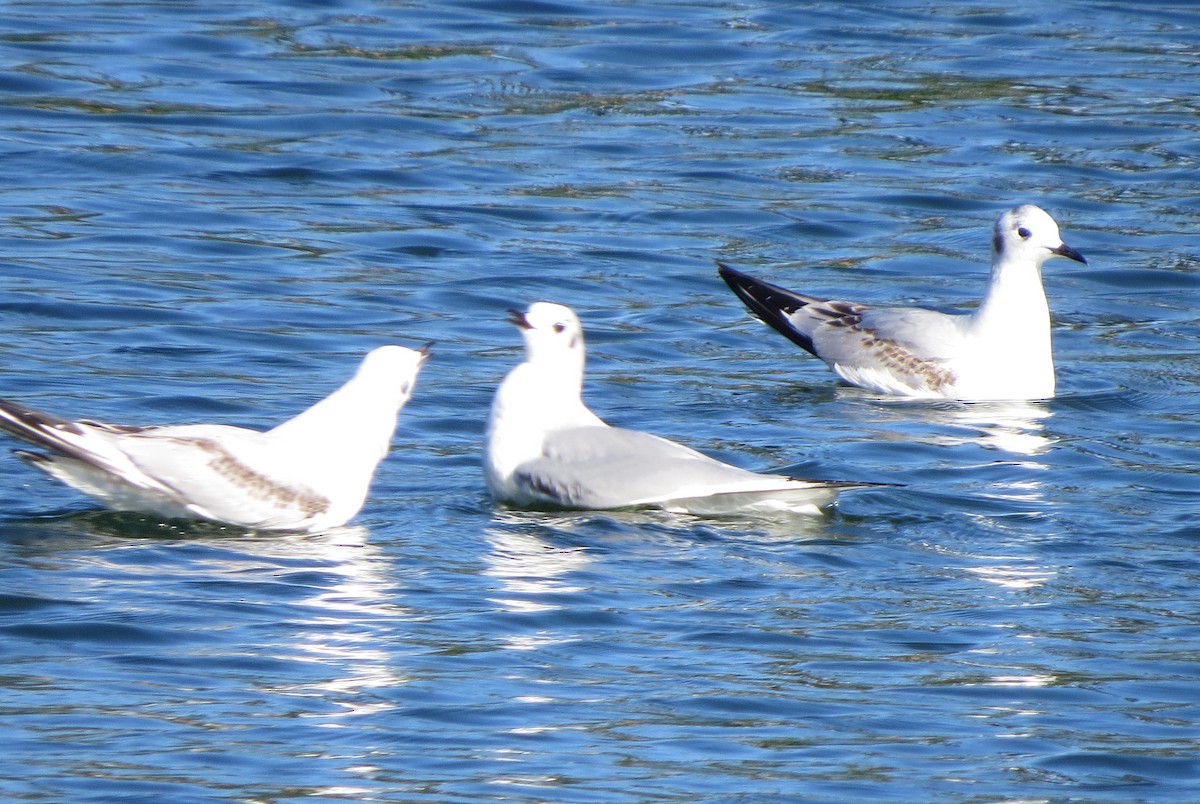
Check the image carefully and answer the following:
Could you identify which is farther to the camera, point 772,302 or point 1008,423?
point 772,302

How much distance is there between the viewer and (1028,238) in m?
11.7

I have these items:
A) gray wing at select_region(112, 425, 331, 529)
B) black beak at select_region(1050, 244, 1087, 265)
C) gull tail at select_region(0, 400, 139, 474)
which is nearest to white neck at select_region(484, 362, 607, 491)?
gray wing at select_region(112, 425, 331, 529)

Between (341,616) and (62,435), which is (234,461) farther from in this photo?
(341,616)

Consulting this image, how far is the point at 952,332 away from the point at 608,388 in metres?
A: 1.90

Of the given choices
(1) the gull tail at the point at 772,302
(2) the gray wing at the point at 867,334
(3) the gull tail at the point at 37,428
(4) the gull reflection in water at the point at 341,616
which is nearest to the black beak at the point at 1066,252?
(2) the gray wing at the point at 867,334

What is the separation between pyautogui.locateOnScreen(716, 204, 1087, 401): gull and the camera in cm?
1127

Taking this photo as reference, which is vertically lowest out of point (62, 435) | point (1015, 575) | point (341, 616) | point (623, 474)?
point (341, 616)

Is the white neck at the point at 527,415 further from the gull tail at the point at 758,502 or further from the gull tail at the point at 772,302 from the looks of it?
the gull tail at the point at 772,302

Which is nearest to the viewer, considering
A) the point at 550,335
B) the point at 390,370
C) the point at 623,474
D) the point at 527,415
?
the point at 390,370

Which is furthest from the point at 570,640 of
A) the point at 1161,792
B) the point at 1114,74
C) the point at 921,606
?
the point at 1114,74

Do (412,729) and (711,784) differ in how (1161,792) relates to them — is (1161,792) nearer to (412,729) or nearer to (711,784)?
(711,784)

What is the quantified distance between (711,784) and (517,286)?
23.4 ft

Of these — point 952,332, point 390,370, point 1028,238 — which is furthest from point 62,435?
point 1028,238

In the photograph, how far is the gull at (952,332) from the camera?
37.0ft
